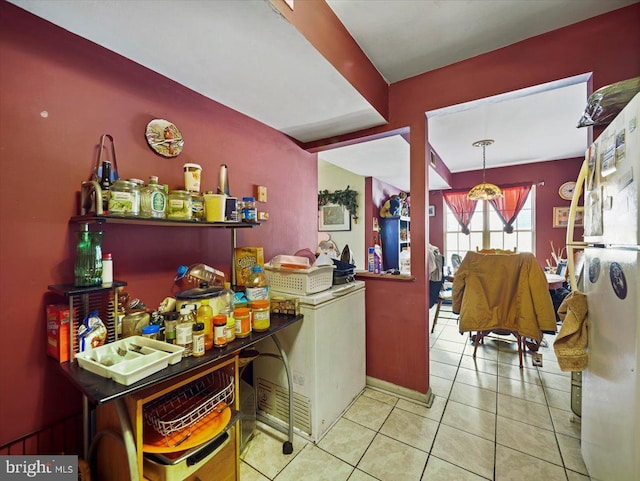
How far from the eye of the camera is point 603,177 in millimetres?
1129

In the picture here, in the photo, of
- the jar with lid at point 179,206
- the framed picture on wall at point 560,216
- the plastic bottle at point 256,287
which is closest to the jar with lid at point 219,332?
the plastic bottle at point 256,287

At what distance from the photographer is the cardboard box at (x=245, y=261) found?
1.79m

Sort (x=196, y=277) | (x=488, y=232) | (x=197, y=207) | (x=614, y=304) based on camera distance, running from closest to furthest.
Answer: (x=614, y=304) → (x=197, y=207) → (x=196, y=277) → (x=488, y=232)

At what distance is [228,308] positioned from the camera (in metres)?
1.35

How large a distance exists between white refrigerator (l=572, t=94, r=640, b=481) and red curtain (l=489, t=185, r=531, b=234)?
4.03 m

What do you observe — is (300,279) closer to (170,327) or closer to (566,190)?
(170,327)

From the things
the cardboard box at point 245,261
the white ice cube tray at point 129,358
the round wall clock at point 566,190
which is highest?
the round wall clock at point 566,190

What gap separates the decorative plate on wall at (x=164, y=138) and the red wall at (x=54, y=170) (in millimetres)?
31

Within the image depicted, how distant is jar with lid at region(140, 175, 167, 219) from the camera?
3.84 feet

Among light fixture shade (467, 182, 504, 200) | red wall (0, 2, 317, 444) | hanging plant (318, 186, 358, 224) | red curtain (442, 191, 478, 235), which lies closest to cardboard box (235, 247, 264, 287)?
red wall (0, 2, 317, 444)

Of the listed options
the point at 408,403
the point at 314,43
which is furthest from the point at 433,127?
the point at 408,403

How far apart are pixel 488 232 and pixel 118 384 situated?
19.3 feet

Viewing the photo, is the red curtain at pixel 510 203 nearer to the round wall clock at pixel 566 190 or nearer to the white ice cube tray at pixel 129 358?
the round wall clock at pixel 566 190

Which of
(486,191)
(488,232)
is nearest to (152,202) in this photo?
(486,191)
